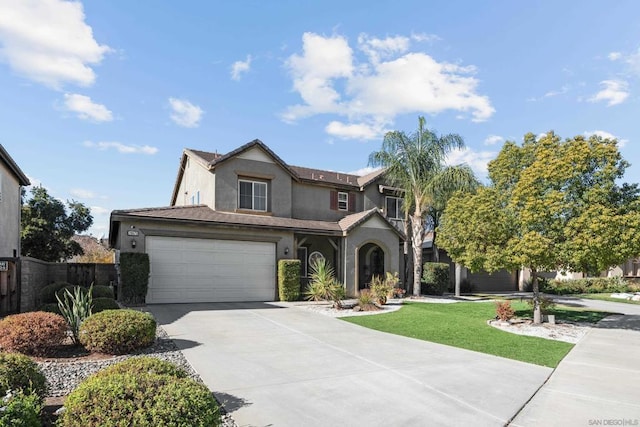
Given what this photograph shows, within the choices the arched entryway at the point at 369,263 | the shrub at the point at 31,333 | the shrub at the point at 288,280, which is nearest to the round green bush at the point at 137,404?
the shrub at the point at 31,333

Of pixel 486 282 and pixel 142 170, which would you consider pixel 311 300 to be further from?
pixel 486 282

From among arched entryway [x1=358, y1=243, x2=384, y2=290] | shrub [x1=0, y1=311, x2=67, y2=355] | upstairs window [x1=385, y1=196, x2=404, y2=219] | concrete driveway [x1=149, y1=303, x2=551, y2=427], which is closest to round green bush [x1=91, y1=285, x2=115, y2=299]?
concrete driveway [x1=149, y1=303, x2=551, y2=427]

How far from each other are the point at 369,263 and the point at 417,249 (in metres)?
3.56

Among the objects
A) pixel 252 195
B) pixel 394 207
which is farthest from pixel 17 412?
pixel 394 207

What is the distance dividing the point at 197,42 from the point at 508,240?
12823mm

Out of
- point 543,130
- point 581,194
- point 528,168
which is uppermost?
point 543,130

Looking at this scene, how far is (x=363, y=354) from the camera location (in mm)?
8352

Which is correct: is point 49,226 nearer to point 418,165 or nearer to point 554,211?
point 418,165

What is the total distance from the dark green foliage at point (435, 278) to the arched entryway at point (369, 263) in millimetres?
2798

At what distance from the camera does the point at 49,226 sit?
1106 inches

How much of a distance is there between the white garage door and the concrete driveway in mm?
5338

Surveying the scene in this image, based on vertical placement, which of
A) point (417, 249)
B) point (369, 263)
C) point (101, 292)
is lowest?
point (101, 292)

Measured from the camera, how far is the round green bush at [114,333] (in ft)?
24.2

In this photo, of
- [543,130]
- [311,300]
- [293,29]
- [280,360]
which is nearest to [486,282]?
[311,300]
